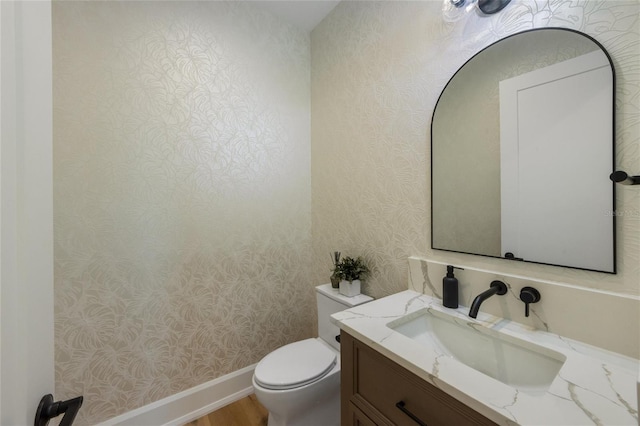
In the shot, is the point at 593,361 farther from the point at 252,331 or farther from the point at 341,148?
the point at 252,331

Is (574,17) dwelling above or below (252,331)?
above

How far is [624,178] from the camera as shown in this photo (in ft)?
2.33

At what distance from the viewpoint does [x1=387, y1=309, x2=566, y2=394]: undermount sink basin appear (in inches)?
31.8

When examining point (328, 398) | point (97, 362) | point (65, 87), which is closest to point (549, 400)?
point (328, 398)

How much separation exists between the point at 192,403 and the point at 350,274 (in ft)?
3.97

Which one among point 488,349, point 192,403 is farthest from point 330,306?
point 192,403

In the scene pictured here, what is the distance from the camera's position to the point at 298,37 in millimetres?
1989

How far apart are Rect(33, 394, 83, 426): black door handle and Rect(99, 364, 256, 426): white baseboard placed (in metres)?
1.28

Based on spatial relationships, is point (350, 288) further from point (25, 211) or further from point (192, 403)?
point (25, 211)

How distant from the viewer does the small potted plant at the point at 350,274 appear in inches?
61.0

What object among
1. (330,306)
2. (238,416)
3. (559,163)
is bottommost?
(238,416)

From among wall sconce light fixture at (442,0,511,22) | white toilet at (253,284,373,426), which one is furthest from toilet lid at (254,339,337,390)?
wall sconce light fixture at (442,0,511,22)

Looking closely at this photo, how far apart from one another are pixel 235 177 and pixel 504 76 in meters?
1.47

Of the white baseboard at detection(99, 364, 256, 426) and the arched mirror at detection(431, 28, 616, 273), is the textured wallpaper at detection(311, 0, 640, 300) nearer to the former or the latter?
the arched mirror at detection(431, 28, 616, 273)
